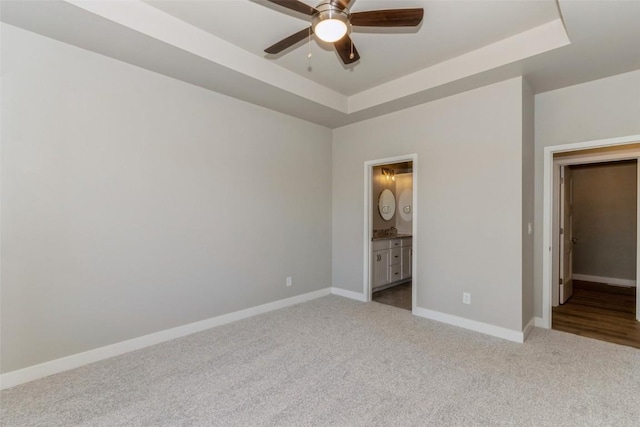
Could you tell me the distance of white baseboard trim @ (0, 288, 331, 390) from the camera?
7.47 feet

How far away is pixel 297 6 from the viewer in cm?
187

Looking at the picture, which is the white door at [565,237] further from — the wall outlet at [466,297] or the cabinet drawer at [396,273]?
the cabinet drawer at [396,273]

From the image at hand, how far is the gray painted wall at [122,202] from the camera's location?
7.52ft

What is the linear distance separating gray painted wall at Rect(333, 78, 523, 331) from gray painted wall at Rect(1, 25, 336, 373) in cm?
177

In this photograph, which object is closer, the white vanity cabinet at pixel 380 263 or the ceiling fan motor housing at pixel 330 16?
the ceiling fan motor housing at pixel 330 16

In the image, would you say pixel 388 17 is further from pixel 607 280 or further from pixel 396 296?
pixel 607 280

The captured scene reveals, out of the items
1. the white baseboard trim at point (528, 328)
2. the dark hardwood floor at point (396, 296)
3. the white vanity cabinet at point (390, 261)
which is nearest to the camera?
the white baseboard trim at point (528, 328)

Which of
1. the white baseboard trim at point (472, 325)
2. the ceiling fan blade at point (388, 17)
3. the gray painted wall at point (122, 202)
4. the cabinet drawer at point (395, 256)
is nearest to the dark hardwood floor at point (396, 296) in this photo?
the white baseboard trim at point (472, 325)

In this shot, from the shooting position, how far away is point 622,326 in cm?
337

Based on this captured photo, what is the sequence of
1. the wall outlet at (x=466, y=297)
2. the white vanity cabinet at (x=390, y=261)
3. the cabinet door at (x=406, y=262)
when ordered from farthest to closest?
1. the cabinet door at (x=406, y=262)
2. the white vanity cabinet at (x=390, y=261)
3. the wall outlet at (x=466, y=297)

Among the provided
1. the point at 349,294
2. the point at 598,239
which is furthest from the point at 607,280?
the point at 349,294

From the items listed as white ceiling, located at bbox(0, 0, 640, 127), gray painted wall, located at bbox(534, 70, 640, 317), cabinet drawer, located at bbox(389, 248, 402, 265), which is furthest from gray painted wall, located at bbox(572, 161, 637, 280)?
white ceiling, located at bbox(0, 0, 640, 127)

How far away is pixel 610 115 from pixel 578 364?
2.37 m

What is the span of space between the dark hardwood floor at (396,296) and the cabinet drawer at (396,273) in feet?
0.53
